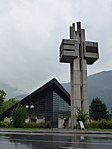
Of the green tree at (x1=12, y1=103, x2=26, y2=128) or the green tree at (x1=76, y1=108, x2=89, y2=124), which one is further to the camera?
the green tree at (x1=12, y1=103, x2=26, y2=128)

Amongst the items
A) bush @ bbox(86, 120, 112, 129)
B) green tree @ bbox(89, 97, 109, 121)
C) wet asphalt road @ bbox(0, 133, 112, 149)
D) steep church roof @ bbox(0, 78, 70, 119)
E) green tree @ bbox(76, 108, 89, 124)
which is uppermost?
steep church roof @ bbox(0, 78, 70, 119)

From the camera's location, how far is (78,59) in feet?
139

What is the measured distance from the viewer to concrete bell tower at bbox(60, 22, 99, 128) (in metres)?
41.2

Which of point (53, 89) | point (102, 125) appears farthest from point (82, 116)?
point (53, 89)

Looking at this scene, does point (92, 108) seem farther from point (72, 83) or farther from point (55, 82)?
point (72, 83)

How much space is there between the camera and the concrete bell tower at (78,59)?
135ft

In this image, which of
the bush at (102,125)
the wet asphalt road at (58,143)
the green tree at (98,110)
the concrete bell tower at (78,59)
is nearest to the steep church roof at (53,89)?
the concrete bell tower at (78,59)

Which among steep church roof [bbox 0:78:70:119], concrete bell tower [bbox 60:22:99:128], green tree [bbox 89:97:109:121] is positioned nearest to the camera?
concrete bell tower [bbox 60:22:99:128]

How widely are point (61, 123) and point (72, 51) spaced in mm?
18836

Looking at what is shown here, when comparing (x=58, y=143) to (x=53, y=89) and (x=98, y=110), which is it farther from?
(x=98, y=110)

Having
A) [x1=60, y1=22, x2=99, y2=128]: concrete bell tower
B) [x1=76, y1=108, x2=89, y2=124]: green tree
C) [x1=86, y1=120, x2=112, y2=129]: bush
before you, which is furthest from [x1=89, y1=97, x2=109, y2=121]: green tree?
[x1=86, y1=120, x2=112, y2=129]: bush

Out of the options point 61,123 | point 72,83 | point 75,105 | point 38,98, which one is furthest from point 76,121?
point 38,98

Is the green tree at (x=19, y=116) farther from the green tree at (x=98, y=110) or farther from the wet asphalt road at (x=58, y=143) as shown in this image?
the green tree at (x=98, y=110)

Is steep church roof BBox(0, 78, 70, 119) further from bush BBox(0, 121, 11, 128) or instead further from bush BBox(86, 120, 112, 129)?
bush BBox(86, 120, 112, 129)
